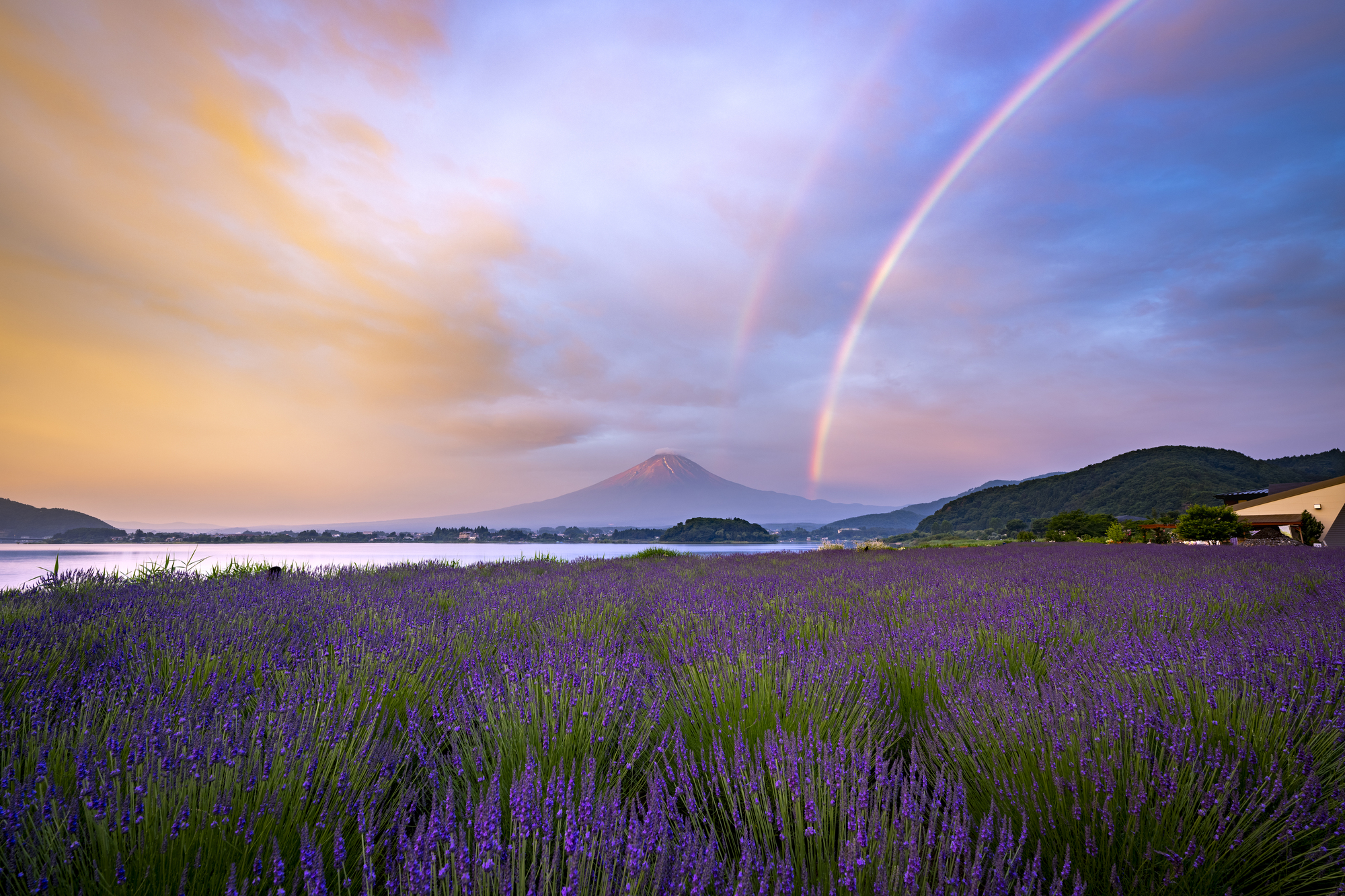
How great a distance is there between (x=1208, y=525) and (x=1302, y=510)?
8.87 m

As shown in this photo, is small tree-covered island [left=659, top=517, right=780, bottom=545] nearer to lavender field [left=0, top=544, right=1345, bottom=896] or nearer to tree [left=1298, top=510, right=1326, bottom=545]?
tree [left=1298, top=510, right=1326, bottom=545]

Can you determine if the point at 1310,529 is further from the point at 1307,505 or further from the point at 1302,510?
the point at 1302,510

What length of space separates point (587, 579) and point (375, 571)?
9.81ft

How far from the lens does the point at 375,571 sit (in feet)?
23.7

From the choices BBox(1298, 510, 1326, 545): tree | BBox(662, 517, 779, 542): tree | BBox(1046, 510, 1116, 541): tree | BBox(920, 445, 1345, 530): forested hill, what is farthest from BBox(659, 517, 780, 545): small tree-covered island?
BBox(1298, 510, 1326, 545): tree

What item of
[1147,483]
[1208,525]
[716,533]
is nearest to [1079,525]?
[1208,525]

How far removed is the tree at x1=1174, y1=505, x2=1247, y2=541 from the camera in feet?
54.0

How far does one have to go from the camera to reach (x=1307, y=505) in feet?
67.5

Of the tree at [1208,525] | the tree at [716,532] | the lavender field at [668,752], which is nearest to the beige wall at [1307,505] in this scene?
the tree at [1208,525]

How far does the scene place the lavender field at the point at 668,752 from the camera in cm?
107

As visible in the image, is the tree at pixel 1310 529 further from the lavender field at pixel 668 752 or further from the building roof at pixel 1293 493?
the lavender field at pixel 668 752

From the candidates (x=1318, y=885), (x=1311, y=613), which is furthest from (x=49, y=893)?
(x=1311, y=613)

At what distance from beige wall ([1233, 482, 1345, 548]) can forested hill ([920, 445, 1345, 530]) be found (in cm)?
1957

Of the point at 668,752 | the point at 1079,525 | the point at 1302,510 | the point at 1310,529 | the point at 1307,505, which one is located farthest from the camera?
the point at 1079,525
